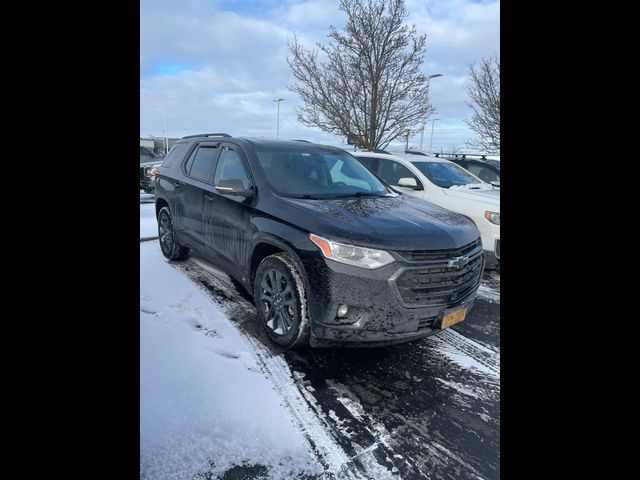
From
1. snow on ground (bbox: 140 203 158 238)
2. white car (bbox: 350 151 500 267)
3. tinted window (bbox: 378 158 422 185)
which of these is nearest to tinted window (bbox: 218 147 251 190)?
white car (bbox: 350 151 500 267)

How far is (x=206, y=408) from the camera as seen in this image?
2432 mm

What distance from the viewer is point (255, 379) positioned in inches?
110

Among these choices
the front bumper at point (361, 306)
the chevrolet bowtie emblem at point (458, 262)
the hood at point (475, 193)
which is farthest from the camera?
the hood at point (475, 193)

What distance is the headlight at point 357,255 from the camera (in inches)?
106

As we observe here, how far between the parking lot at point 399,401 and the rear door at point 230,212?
681mm

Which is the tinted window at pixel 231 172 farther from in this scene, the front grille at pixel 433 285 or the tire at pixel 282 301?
the front grille at pixel 433 285

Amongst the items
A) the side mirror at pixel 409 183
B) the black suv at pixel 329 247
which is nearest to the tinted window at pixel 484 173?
the side mirror at pixel 409 183

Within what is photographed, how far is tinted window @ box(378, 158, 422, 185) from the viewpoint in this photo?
6.93 m
